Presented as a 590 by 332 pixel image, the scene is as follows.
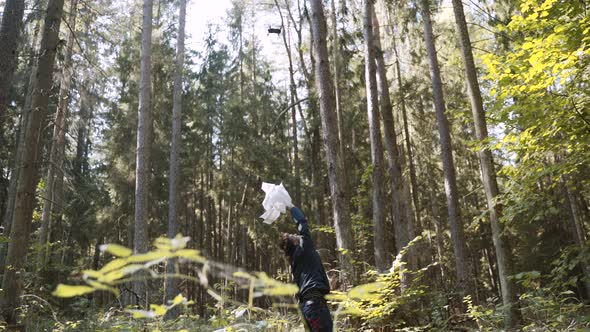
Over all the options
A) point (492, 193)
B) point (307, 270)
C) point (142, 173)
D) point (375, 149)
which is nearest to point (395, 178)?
point (375, 149)

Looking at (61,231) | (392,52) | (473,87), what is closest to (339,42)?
(392,52)

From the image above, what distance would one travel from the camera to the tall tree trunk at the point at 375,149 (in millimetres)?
10445

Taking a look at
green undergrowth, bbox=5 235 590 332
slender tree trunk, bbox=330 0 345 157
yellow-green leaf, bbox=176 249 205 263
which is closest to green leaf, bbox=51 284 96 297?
green undergrowth, bbox=5 235 590 332

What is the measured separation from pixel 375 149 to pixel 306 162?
11465 mm

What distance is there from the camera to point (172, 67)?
21.2m

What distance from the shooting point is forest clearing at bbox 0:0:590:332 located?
5133mm

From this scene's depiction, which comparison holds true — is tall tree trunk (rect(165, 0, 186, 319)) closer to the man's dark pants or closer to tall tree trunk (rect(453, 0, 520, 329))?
tall tree trunk (rect(453, 0, 520, 329))

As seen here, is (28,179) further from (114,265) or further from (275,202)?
(114,265)

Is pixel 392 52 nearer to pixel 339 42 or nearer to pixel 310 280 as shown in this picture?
pixel 339 42

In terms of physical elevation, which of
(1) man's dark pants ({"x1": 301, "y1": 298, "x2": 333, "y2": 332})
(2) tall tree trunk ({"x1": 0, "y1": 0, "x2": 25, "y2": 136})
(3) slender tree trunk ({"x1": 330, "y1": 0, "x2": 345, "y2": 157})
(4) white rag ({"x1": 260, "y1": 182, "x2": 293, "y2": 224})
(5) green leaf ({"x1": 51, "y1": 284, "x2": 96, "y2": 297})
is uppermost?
(3) slender tree trunk ({"x1": 330, "y1": 0, "x2": 345, "y2": 157})

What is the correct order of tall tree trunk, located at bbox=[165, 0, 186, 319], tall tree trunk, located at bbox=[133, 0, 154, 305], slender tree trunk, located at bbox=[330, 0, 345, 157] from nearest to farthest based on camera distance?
tall tree trunk, located at bbox=[133, 0, 154, 305] → slender tree trunk, located at bbox=[330, 0, 345, 157] → tall tree trunk, located at bbox=[165, 0, 186, 319]

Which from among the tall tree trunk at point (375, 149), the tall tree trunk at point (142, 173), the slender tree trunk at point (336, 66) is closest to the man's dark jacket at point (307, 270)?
the tall tree trunk at point (375, 149)

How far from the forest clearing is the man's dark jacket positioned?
2 centimetres

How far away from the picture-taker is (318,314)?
169 inches
